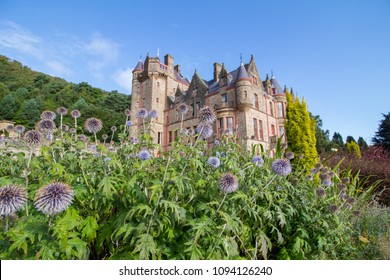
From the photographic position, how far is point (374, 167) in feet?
30.7

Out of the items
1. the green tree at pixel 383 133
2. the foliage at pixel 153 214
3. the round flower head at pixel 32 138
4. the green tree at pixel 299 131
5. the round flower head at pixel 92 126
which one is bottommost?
the foliage at pixel 153 214

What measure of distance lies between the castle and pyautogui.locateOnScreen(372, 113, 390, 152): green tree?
1598 centimetres

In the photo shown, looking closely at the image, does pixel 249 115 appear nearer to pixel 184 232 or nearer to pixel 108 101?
pixel 184 232

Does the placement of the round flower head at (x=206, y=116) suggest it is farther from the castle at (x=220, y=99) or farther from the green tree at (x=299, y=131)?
the castle at (x=220, y=99)

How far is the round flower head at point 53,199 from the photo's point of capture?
1.80m

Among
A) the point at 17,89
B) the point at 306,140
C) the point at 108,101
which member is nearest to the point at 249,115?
the point at 306,140

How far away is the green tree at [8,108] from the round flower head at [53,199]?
42781 mm

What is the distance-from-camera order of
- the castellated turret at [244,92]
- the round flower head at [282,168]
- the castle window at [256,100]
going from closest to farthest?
the round flower head at [282,168] < the castellated turret at [244,92] < the castle window at [256,100]

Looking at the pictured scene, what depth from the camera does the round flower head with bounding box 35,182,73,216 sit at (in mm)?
1796

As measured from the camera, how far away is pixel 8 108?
35.3 metres

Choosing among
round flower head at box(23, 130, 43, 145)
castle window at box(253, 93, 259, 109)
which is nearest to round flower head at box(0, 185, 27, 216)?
round flower head at box(23, 130, 43, 145)

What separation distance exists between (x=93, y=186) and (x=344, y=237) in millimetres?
3542

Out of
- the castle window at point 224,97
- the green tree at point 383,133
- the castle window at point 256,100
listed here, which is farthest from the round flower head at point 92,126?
the green tree at point 383,133

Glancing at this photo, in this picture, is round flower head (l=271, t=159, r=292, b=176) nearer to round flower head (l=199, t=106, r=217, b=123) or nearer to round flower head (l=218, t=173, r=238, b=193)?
round flower head (l=218, t=173, r=238, b=193)
